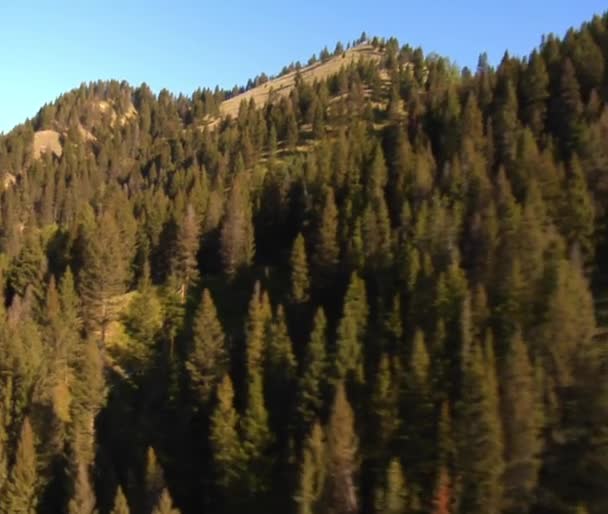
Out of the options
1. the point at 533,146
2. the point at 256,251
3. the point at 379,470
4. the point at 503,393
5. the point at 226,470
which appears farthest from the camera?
the point at 256,251

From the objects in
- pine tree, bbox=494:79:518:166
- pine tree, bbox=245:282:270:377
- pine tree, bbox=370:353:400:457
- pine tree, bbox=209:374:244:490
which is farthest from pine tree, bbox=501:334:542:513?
pine tree, bbox=494:79:518:166

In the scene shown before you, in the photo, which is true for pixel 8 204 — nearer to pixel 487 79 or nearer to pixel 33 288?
pixel 33 288

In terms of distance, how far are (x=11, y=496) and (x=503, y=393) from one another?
38.3m

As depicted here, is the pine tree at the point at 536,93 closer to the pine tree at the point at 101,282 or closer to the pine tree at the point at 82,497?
the pine tree at the point at 101,282

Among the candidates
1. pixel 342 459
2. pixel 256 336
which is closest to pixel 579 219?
pixel 256 336

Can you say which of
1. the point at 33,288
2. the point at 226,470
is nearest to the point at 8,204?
the point at 33,288

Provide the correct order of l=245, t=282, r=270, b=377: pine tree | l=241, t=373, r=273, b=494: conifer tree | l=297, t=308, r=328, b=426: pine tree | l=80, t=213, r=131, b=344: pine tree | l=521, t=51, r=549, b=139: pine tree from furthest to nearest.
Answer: l=521, t=51, r=549, b=139: pine tree < l=80, t=213, r=131, b=344: pine tree < l=245, t=282, r=270, b=377: pine tree < l=297, t=308, r=328, b=426: pine tree < l=241, t=373, r=273, b=494: conifer tree

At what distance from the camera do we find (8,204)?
145m

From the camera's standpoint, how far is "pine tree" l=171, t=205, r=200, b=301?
90.8 m

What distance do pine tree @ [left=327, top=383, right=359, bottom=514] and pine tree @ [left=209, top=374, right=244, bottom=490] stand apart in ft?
29.3

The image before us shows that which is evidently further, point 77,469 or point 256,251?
point 256,251

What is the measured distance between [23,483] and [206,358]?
17.2 meters

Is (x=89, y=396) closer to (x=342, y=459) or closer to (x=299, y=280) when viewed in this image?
(x=299, y=280)

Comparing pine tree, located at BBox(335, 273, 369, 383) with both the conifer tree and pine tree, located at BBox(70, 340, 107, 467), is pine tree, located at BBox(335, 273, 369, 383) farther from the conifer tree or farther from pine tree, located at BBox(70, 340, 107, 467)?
pine tree, located at BBox(70, 340, 107, 467)
